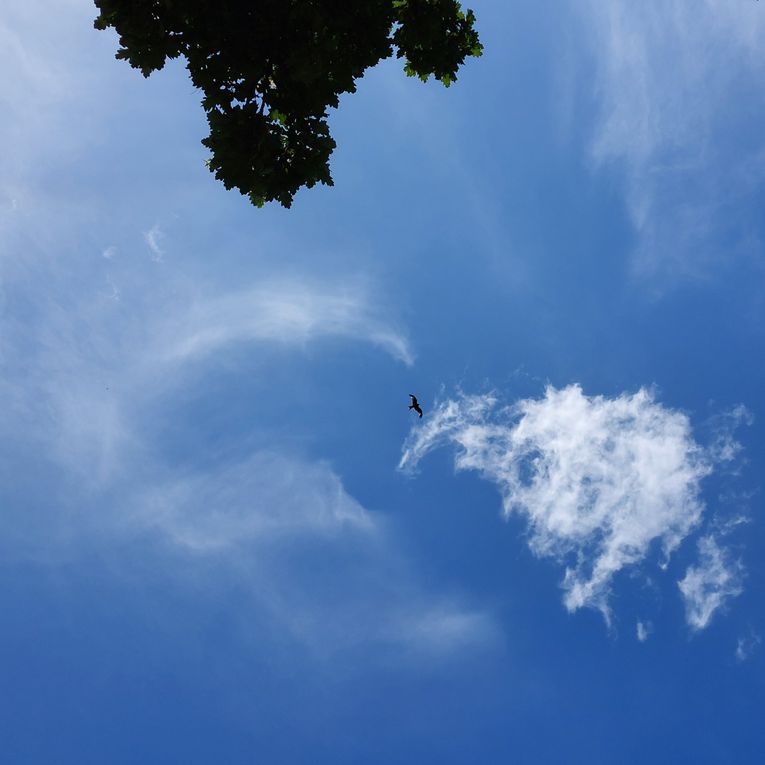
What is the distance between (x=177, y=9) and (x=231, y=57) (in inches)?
46.6

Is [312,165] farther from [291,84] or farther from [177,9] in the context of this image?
[177,9]

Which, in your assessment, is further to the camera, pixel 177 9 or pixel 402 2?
pixel 402 2

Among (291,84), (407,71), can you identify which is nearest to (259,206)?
(291,84)

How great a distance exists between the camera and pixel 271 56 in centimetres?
1079

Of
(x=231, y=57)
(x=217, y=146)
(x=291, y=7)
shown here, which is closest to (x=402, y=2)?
(x=291, y=7)

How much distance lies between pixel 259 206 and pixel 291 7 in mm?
3820

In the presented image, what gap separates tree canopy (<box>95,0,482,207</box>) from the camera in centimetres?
1029

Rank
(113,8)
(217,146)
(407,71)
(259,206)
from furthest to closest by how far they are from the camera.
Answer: (407,71), (259,206), (217,146), (113,8)

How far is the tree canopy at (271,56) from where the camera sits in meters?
10.3

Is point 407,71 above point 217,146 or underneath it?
above

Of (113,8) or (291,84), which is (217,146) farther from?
(113,8)

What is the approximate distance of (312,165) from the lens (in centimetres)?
1166

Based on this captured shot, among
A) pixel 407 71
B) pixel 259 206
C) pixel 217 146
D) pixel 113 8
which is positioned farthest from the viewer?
pixel 407 71

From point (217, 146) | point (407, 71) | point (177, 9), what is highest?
point (407, 71)
